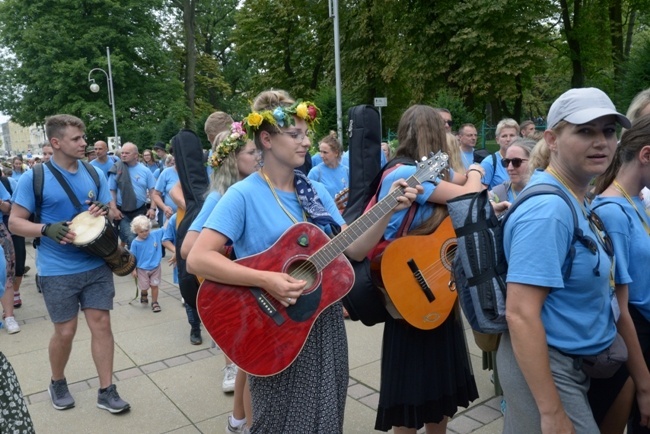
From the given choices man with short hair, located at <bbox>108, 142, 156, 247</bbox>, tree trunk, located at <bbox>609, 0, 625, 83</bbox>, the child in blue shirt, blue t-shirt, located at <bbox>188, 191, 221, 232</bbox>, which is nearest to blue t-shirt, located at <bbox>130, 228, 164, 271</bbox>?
the child in blue shirt

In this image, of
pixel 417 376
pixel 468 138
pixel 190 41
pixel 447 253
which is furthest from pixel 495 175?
pixel 190 41

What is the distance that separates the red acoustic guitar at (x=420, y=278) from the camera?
2.64 m

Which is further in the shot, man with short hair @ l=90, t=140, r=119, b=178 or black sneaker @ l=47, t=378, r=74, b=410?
man with short hair @ l=90, t=140, r=119, b=178

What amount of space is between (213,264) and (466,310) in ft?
3.43

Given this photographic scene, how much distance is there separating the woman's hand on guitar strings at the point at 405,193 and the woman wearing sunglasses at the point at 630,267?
0.76m

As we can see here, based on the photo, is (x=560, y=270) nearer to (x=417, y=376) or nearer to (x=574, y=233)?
(x=574, y=233)

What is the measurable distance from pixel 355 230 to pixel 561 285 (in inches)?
37.6

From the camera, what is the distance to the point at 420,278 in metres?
2.68

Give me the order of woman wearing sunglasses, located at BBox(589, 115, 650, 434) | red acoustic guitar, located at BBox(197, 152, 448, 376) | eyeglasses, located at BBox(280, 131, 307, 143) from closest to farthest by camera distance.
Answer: woman wearing sunglasses, located at BBox(589, 115, 650, 434) < red acoustic guitar, located at BBox(197, 152, 448, 376) < eyeglasses, located at BBox(280, 131, 307, 143)

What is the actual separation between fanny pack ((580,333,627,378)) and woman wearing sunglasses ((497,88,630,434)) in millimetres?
22

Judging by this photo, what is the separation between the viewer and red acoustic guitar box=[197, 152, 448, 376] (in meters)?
2.30

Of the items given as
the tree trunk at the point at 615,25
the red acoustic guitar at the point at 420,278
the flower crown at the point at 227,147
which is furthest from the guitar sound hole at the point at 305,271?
the tree trunk at the point at 615,25

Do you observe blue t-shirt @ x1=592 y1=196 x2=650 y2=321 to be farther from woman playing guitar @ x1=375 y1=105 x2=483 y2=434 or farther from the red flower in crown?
the red flower in crown

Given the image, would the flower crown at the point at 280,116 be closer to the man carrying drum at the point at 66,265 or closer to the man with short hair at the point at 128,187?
the man carrying drum at the point at 66,265
